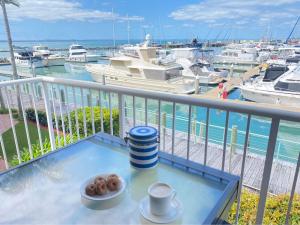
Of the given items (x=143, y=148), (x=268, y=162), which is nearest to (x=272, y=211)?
(x=268, y=162)

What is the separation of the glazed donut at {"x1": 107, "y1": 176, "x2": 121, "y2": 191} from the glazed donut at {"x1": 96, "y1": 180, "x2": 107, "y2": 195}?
20mm

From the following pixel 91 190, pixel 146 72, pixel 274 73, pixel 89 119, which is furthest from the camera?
pixel 146 72

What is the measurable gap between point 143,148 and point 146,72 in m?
14.1

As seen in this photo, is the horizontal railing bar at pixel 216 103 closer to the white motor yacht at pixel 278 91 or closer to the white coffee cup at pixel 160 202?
the white coffee cup at pixel 160 202

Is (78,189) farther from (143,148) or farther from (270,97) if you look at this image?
(270,97)

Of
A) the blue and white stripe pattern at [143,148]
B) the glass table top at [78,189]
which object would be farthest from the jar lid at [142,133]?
the glass table top at [78,189]

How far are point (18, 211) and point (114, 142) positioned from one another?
755mm

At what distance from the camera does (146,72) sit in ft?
49.2

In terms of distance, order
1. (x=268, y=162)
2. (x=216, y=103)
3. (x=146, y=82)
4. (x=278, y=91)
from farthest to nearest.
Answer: (x=146, y=82) < (x=278, y=91) < (x=216, y=103) < (x=268, y=162)

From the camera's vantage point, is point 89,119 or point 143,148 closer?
point 143,148

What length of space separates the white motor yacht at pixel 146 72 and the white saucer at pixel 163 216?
45.1 feet

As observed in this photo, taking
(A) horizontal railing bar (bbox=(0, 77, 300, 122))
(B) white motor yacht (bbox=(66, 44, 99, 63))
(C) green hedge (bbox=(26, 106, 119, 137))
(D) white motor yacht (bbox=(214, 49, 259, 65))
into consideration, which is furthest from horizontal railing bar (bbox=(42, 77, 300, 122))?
(B) white motor yacht (bbox=(66, 44, 99, 63))

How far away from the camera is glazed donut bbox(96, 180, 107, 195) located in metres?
0.97

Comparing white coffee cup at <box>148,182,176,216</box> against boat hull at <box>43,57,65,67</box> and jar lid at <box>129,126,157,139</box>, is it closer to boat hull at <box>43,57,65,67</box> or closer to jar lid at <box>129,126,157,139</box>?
jar lid at <box>129,126,157,139</box>
